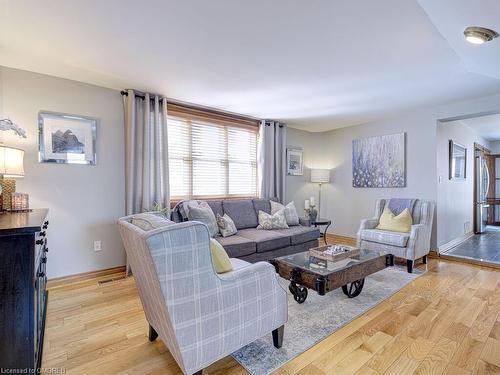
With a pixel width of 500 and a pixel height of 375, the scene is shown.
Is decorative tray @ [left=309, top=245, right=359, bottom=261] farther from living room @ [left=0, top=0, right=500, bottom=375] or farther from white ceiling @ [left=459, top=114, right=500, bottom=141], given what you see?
white ceiling @ [left=459, top=114, right=500, bottom=141]

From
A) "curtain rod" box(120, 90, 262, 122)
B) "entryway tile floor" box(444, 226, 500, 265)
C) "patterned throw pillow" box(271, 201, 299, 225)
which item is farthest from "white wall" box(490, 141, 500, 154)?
"curtain rod" box(120, 90, 262, 122)

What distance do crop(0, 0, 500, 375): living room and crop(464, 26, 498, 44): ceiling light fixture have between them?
0.05 feet

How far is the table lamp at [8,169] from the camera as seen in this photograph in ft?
6.70

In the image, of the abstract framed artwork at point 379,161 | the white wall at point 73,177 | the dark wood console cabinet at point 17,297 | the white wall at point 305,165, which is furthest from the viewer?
the white wall at point 305,165

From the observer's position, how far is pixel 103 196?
3.22 m

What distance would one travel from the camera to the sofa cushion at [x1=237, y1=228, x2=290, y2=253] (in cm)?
333

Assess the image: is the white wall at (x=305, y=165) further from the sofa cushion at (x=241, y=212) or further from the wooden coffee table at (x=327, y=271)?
the wooden coffee table at (x=327, y=271)

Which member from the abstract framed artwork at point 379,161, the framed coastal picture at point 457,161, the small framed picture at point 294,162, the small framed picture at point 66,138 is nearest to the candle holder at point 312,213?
the small framed picture at point 294,162

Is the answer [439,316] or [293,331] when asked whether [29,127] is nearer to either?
[293,331]

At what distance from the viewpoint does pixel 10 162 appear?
82.3 inches

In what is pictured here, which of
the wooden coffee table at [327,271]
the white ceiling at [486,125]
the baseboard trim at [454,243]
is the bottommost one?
the baseboard trim at [454,243]

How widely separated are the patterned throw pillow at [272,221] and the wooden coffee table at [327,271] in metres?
1.11

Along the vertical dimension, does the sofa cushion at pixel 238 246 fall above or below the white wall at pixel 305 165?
below

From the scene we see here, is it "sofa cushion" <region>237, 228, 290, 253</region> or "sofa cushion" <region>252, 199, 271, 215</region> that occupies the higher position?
"sofa cushion" <region>252, 199, 271, 215</region>
